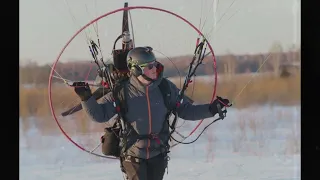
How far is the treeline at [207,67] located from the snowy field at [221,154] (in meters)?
0.30

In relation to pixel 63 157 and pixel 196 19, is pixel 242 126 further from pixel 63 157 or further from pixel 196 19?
pixel 63 157

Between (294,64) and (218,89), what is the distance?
614 mm

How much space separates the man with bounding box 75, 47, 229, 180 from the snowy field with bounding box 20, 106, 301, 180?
0.47m

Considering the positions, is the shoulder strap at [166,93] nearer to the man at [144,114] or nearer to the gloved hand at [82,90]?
the man at [144,114]

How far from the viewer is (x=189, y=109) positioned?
11.1 ft

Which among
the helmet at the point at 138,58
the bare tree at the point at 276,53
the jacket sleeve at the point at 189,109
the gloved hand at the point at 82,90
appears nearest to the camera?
the gloved hand at the point at 82,90

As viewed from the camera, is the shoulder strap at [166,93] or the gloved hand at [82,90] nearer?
the gloved hand at [82,90]

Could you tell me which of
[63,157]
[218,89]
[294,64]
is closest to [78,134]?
[63,157]

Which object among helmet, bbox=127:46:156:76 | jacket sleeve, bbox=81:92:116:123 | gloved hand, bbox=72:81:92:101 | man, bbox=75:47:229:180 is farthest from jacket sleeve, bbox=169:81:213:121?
gloved hand, bbox=72:81:92:101

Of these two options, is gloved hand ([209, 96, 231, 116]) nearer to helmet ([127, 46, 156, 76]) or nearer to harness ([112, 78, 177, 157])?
harness ([112, 78, 177, 157])

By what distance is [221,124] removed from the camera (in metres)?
Result: 3.87

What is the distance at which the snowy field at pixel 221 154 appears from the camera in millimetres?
3752

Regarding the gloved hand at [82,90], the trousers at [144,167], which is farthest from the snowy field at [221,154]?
the gloved hand at [82,90]
